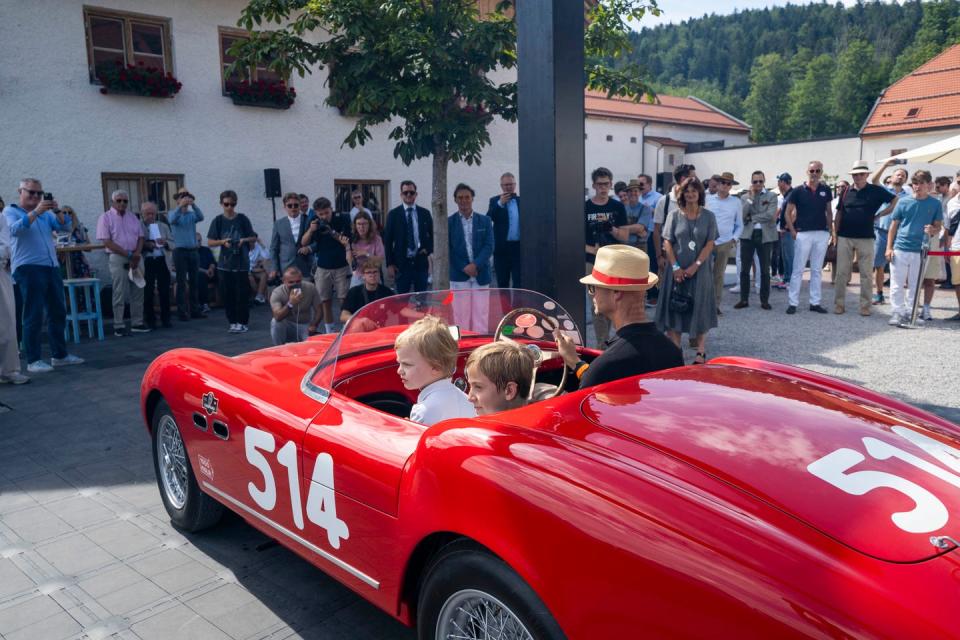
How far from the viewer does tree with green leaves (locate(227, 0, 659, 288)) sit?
25.8 feet

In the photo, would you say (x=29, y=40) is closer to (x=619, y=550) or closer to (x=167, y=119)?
(x=167, y=119)

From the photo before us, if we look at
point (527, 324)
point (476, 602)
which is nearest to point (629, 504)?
point (476, 602)

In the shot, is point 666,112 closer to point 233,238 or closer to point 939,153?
point 939,153

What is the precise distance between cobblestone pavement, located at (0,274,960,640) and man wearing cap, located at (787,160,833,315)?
99.1 inches

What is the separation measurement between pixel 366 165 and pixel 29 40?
6322mm

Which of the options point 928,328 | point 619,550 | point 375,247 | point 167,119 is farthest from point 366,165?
point 619,550

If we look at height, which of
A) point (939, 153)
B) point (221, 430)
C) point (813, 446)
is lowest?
point (221, 430)

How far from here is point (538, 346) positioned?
3393mm

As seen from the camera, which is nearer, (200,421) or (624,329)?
(624,329)

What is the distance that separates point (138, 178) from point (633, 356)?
1182cm

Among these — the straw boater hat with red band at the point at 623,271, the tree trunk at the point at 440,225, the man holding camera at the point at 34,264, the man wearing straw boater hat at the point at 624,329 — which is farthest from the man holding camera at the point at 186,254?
the straw boater hat with red band at the point at 623,271

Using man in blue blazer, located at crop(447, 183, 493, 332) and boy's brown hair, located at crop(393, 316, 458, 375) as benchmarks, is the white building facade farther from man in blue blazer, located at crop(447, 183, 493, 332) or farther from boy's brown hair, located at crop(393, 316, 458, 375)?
boy's brown hair, located at crop(393, 316, 458, 375)

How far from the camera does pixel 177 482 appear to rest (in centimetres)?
366

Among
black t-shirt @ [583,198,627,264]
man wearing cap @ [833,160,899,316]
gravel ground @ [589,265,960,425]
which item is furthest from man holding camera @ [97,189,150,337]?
man wearing cap @ [833,160,899,316]
